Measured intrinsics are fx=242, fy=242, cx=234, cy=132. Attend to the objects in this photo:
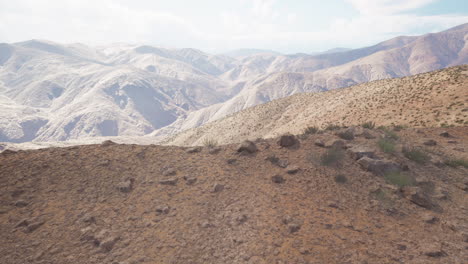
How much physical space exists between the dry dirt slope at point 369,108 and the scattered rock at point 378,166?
17781mm

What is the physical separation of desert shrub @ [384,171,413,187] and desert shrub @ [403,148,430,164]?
5.84 ft

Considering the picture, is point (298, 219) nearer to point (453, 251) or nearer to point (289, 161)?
point (289, 161)

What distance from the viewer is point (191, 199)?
7688 mm

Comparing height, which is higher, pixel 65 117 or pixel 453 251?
pixel 453 251

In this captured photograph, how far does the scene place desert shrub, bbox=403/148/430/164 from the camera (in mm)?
10046

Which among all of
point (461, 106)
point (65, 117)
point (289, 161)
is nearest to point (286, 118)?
point (461, 106)

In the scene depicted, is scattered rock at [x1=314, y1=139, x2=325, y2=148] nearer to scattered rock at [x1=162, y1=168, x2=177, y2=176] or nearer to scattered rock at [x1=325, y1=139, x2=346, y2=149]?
scattered rock at [x1=325, y1=139, x2=346, y2=149]

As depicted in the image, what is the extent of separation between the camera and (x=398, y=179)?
27.9ft

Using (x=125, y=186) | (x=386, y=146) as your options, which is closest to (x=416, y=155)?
(x=386, y=146)

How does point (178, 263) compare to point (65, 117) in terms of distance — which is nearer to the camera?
point (178, 263)

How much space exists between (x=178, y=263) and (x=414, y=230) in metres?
6.33

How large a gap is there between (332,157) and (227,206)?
4725 mm

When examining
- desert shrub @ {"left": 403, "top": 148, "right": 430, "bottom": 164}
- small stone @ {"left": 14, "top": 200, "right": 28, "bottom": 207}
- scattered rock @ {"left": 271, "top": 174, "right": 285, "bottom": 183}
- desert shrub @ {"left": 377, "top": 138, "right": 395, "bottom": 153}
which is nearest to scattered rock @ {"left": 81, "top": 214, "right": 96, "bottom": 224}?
small stone @ {"left": 14, "top": 200, "right": 28, "bottom": 207}

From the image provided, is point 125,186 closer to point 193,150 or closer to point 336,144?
point 193,150
